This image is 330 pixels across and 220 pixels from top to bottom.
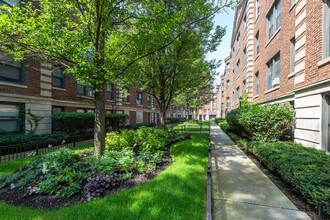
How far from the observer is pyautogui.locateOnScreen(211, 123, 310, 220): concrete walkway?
11.2 feet

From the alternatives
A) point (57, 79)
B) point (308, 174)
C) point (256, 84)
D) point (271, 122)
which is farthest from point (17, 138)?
point (256, 84)

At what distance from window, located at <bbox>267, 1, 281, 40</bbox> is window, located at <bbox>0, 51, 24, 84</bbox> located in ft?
49.6

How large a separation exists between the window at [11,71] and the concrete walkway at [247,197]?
1127 cm

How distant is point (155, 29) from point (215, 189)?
517 centimetres

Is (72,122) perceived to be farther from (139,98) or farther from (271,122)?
(139,98)

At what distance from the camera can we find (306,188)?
343 centimetres

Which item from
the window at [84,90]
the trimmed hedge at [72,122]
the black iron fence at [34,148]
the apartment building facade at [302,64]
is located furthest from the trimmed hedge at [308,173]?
the window at [84,90]

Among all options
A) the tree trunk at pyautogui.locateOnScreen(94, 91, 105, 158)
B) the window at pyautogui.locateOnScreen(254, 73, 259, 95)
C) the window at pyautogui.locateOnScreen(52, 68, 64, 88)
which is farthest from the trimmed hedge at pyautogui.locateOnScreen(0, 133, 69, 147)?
the window at pyautogui.locateOnScreen(254, 73, 259, 95)

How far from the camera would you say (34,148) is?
343 inches

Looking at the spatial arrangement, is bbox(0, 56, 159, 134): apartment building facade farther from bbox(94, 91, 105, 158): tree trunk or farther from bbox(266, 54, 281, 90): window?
bbox(266, 54, 281, 90): window

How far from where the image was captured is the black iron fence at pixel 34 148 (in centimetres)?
723

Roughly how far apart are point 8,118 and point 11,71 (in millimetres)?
2571

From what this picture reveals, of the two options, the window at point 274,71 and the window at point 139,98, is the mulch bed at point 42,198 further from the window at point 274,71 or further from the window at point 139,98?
the window at point 139,98

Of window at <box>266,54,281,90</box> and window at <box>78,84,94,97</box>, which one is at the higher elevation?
window at <box>266,54,281,90</box>
